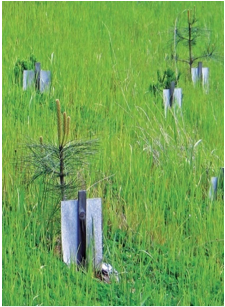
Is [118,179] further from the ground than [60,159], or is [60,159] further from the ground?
[60,159]

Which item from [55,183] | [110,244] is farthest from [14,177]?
[110,244]

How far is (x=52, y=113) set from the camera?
4.24m

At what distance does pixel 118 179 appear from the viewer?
3576 millimetres

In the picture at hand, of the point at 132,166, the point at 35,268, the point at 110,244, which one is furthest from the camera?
the point at 132,166

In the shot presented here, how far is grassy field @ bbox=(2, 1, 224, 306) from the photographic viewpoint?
282cm

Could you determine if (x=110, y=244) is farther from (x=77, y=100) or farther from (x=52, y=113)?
(x=77, y=100)

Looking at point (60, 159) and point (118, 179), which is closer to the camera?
point (60, 159)

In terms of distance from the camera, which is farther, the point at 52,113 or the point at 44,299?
the point at 52,113

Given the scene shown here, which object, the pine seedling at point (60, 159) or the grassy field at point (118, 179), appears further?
the pine seedling at point (60, 159)

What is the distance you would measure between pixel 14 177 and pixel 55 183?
29cm

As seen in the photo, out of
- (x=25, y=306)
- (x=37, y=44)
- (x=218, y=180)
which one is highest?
(x=37, y=44)

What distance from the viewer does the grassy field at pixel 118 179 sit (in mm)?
2816

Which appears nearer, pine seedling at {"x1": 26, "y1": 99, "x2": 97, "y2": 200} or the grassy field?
the grassy field

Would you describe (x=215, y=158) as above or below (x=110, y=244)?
above
